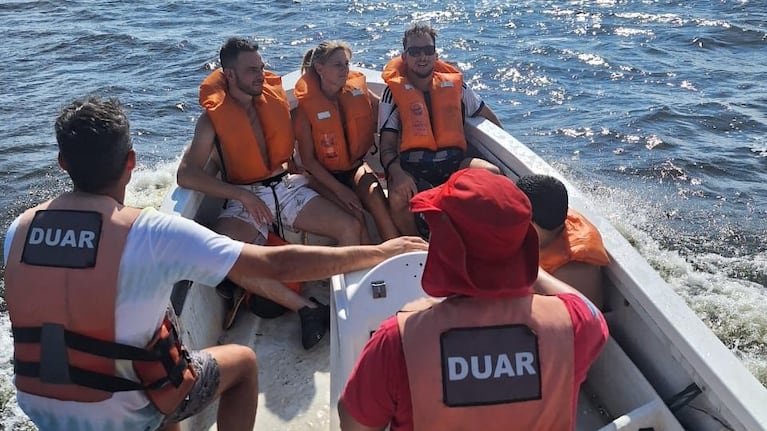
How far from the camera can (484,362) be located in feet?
4.69

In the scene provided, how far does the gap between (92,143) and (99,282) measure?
1.17 feet

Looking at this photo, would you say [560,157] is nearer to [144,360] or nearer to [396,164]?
[396,164]

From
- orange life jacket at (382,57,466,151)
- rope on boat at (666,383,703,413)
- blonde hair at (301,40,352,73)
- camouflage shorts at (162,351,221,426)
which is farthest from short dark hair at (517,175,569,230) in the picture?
blonde hair at (301,40,352,73)

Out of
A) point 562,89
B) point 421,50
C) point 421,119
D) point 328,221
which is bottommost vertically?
point 562,89

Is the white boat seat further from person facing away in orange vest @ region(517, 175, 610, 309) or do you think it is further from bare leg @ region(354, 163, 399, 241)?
A: bare leg @ region(354, 163, 399, 241)

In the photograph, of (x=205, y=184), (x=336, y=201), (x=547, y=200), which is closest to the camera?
(x=547, y=200)

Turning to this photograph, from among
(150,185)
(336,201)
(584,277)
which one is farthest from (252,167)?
(150,185)

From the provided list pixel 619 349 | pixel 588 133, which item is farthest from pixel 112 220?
pixel 588 133

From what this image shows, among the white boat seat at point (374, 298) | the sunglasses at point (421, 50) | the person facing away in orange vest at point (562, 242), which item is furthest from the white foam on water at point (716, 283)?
the white boat seat at point (374, 298)

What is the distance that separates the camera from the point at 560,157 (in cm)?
707

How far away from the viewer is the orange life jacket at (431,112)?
384 cm

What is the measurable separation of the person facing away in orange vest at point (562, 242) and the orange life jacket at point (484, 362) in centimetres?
109

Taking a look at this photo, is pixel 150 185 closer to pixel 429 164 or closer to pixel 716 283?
pixel 429 164

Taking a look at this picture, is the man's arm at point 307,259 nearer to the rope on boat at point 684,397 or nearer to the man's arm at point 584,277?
the man's arm at point 584,277
